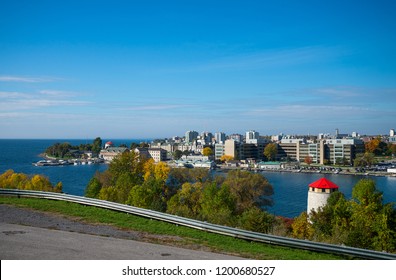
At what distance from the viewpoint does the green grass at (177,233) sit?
165 inches

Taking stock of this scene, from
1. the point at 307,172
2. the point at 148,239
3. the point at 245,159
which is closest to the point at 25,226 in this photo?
the point at 148,239

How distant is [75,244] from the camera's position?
12.9 feet

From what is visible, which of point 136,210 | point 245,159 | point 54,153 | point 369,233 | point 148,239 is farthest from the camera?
point 54,153

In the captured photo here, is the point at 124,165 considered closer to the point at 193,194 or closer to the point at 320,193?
the point at 193,194

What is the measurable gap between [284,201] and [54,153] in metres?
61.2

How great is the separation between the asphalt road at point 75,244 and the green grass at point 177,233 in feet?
0.81

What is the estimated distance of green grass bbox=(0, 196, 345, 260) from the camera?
4188 millimetres

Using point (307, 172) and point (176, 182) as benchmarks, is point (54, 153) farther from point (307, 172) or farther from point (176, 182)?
point (176, 182)

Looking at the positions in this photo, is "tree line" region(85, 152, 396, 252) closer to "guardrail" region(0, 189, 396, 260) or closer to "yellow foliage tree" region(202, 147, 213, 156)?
"guardrail" region(0, 189, 396, 260)

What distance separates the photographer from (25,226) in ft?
15.5

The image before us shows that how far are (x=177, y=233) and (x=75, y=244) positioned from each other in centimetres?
129

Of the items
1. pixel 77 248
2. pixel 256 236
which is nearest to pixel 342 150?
pixel 256 236

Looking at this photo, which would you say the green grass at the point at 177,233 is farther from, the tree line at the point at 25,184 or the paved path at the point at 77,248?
the tree line at the point at 25,184

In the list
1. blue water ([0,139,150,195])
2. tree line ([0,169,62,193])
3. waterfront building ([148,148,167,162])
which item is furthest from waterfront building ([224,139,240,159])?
tree line ([0,169,62,193])
